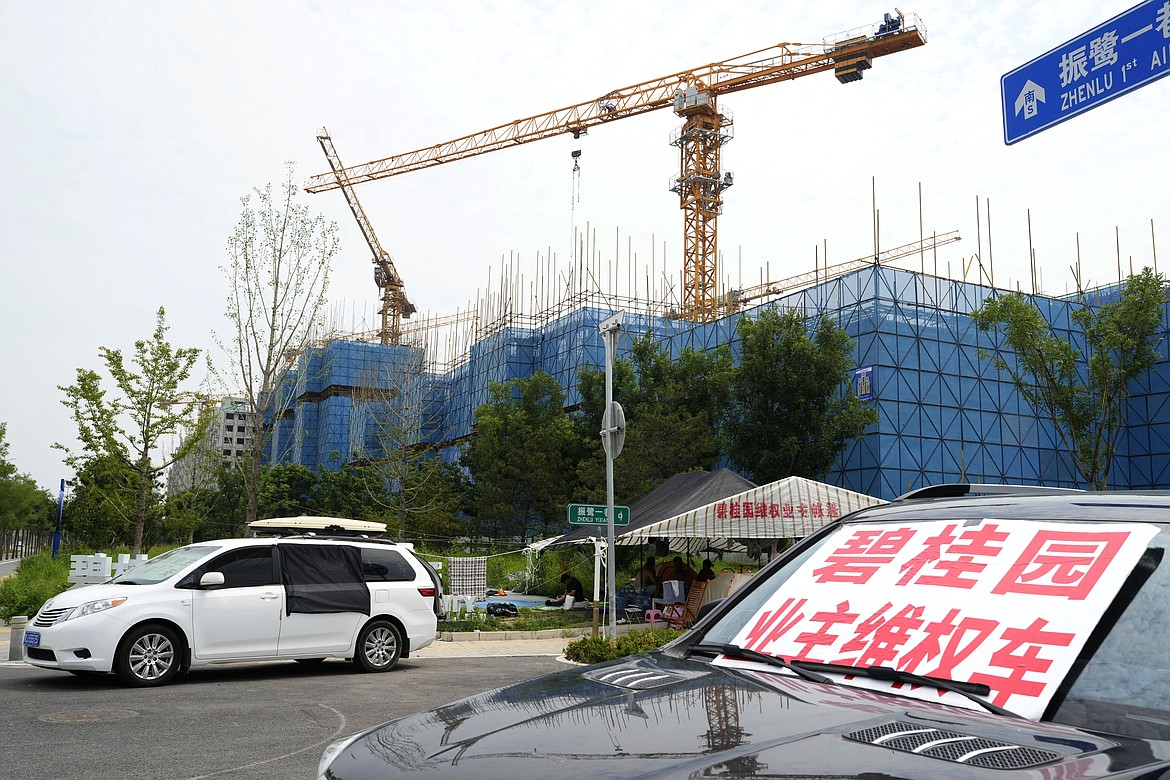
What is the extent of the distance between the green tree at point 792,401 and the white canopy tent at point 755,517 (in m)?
17.4

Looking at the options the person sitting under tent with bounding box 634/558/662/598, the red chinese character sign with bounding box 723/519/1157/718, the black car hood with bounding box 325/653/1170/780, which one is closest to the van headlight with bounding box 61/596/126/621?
the black car hood with bounding box 325/653/1170/780

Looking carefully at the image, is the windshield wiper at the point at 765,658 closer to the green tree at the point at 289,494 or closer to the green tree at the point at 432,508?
the green tree at the point at 432,508

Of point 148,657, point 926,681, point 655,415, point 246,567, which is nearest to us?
point 926,681

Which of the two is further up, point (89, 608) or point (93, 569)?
point (93, 569)

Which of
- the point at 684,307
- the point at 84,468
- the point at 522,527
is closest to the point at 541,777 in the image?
the point at 84,468

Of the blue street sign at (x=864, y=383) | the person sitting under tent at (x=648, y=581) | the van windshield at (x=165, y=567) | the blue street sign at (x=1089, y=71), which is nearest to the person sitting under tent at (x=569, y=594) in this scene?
the person sitting under tent at (x=648, y=581)

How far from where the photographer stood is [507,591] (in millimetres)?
28938

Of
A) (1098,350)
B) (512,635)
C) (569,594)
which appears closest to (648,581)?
(569,594)

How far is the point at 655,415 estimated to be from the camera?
39.5m

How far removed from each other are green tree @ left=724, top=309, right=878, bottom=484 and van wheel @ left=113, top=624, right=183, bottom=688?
28.8 m

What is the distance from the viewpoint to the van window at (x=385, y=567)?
41.4ft

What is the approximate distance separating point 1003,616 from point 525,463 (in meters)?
42.7

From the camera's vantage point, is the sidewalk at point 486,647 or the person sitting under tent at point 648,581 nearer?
the sidewalk at point 486,647

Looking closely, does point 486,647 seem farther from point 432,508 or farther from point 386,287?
point 386,287
